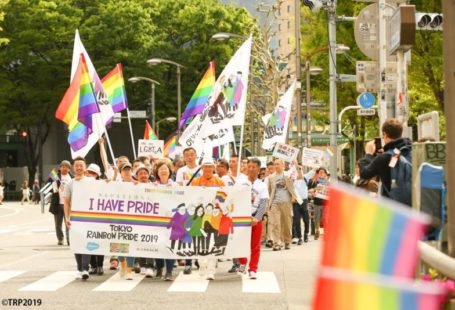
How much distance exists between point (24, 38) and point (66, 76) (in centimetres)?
362

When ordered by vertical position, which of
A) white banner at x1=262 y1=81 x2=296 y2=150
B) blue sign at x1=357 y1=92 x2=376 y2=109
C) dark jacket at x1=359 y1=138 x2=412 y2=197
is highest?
blue sign at x1=357 y1=92 x2=376 y2=109

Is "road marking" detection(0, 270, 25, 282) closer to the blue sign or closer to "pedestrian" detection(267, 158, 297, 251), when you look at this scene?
"pedestrian" detection(267, 158, 297, 251)

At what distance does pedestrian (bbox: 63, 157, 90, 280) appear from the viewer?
14133mm

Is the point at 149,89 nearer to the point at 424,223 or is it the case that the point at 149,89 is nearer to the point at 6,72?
the point at 6,72

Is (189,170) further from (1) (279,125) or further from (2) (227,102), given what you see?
(1) (279,125)

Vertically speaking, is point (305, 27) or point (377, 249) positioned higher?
point (305, 27)

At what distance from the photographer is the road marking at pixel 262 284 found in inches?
490

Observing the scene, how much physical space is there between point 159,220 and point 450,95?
762 cm

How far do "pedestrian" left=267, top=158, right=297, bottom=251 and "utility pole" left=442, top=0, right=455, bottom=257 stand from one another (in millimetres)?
12906

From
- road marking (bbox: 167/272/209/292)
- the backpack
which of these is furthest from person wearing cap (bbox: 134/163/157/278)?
the backpack

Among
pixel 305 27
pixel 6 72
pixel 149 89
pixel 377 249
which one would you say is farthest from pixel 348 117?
pixel 377 249

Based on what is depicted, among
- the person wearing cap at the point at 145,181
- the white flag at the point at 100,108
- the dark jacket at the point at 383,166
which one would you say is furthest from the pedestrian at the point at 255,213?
the dark jacket at the point at 383,166

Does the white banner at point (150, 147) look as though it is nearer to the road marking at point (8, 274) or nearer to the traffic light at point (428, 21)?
the road marking at point (8, 274)

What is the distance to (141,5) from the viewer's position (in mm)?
72688
